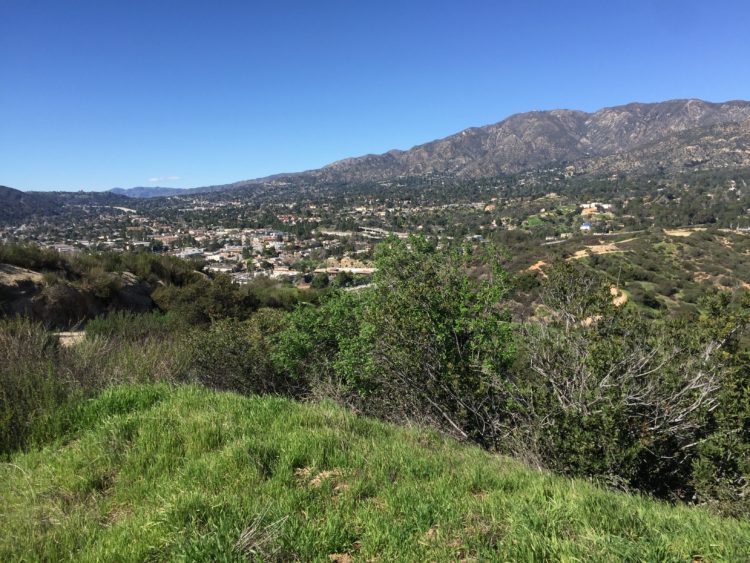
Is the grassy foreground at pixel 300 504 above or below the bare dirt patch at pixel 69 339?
above

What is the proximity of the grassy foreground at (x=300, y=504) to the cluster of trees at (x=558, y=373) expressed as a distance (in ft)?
4.61

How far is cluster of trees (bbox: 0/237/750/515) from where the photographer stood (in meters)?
4.53

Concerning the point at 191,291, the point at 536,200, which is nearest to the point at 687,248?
the point at 191,291

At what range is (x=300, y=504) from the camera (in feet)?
8.48

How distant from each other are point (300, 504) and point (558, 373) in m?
3.93

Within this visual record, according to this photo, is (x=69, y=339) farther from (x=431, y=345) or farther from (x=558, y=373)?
(x=558, y=373)

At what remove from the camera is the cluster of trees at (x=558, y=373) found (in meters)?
4.53

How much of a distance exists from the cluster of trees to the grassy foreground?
4.61ft

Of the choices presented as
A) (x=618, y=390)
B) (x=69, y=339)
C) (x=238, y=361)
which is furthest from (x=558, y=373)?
(x=69, y=339)

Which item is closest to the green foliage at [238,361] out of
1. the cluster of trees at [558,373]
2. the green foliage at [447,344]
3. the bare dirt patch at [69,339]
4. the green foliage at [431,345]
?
the cluster of trees at [558,373]

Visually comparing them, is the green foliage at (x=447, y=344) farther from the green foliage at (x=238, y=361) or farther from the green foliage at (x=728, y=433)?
the green foliage at (x=238, y=361)

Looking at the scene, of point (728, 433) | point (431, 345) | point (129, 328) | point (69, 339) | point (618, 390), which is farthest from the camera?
point (129, 328)

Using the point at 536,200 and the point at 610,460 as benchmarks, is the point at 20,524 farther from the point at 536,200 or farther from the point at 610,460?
the point at 536,200

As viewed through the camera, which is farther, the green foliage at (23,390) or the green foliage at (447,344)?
the green foliage at (447,344)
